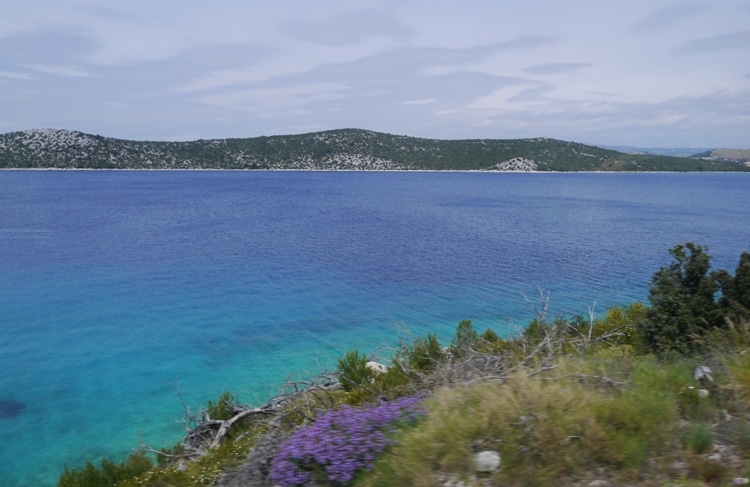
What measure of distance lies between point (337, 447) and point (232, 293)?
77.1ft

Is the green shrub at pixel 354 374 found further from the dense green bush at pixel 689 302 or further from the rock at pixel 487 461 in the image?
the rock at pixel 487 461

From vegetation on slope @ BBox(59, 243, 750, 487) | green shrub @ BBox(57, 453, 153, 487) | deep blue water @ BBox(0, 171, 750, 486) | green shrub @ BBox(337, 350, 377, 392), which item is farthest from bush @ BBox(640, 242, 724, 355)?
green shrub @ BBox(57, 453, 153, 487)

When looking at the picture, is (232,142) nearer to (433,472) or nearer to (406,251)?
(406,251)

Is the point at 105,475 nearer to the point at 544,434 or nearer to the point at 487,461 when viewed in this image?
the point at 487,461

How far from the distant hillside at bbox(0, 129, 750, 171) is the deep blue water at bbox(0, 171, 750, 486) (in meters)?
122

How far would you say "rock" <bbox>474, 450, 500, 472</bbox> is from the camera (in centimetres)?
425

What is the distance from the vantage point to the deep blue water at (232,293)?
15.6 m

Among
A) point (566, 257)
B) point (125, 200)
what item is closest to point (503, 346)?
point (566, 257)

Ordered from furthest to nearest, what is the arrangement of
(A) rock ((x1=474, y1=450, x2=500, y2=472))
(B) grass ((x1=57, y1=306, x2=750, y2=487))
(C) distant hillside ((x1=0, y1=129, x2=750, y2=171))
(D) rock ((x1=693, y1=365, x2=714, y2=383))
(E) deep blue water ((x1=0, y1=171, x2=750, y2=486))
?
(C) distant hillside ((x1=0, y1=129, x2=750, y2=171)), (E) deep blue water ((x1=0, y1=171, x2=750, y2=486)), (D) rock ((x1=693, y1=365, x2=714, y2=383)), (A) rock ((x1=474, y1=450, x2=500, y2=472)), (B) grass ((x1=57, y1=306, x2=750, y2=487))

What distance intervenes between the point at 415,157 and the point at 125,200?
122194mm

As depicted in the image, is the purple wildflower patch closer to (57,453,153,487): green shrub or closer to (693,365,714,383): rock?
(693,365,714,383): rock

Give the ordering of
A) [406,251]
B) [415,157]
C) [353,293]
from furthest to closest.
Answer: [415,157] → [406,251] → [353,293]

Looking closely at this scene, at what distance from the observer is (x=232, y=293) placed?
1067 inches

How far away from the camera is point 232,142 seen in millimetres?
197500
